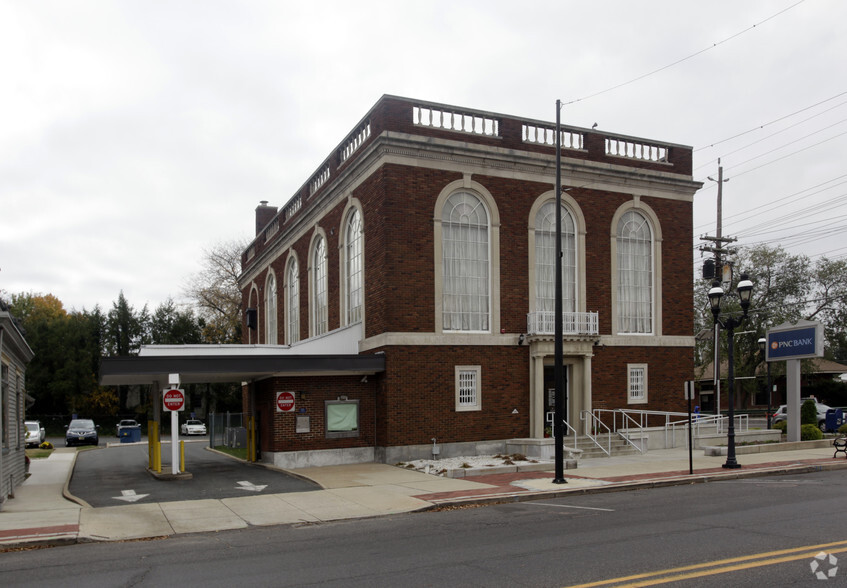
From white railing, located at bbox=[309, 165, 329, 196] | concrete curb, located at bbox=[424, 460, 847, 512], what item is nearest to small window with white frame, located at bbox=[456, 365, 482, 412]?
concrete curb, located at bbox=[424, 460, 847, 512]

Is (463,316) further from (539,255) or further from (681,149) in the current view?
(681,149)

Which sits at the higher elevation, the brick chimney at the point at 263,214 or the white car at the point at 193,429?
the brick chimney at the point at 263,214

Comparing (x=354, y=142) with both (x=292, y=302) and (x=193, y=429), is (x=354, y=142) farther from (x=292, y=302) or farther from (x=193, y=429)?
(x=193, y=429)

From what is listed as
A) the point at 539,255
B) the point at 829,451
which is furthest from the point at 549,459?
the point at 829,451

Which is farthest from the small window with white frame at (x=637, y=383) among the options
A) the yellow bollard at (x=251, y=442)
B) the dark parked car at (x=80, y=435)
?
the dark parked car at (x=80, y=435)

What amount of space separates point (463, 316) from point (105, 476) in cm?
1182

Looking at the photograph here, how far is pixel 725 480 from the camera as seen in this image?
727 inches

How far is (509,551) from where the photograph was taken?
33.0ft

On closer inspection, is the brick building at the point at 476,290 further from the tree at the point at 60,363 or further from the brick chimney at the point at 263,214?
the tree at the point at 60,363

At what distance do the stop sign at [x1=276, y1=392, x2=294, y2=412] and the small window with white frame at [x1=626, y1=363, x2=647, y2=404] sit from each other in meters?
11.8

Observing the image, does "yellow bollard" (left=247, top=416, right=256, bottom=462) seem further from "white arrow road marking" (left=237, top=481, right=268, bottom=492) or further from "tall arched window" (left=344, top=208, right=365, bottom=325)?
"white arrow road marking" (left=237, top=481, right=268, bottom=492)

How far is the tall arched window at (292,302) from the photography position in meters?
34.1

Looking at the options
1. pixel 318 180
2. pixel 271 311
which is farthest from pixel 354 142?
pixel 271 311

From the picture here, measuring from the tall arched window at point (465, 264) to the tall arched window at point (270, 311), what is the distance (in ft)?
52.9
